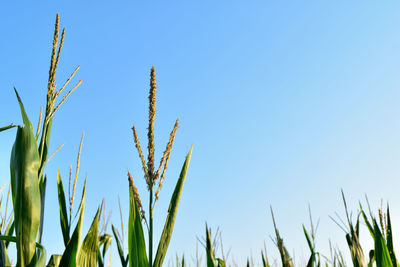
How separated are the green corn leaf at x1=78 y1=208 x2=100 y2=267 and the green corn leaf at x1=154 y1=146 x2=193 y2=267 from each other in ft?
1.06

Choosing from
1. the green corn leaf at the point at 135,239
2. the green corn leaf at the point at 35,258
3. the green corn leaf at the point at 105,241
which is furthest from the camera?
the green corn leaf at the point at 105,241

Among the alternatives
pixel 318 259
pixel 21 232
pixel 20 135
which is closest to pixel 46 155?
pixel 20 135

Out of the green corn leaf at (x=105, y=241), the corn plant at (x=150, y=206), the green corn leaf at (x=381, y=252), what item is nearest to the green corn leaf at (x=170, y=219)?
the corn plant at (x=150, y=206)

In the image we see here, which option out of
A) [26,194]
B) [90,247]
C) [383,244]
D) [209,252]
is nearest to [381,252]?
[383,244]

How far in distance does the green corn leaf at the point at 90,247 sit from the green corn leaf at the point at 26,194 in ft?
0.79

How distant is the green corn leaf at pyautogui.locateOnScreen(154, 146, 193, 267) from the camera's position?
1.40m

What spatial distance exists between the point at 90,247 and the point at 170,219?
1.27ft

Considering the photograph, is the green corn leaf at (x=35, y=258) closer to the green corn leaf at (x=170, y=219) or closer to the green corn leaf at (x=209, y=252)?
the green corn leaf at (x=170, y=219)

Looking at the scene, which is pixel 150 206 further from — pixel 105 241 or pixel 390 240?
pixel 390 240

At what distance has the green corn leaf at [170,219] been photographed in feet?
4.60

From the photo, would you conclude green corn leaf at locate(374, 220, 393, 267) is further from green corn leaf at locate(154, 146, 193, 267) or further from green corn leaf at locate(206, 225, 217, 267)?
green corn leaf at locate(154, 146, 193, 267)

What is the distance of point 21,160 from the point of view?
4.42 ft

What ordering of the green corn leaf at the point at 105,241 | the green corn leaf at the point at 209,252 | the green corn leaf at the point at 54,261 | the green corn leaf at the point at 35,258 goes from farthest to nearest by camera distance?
1. the green corn leaf at the point at 209,252
2. the green corn leaf at the point at 105,241
3. the green corn leaf at the point at 54,261
4. the green corn leaf at the point at 35,258

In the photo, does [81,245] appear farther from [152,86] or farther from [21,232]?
[152,86]
